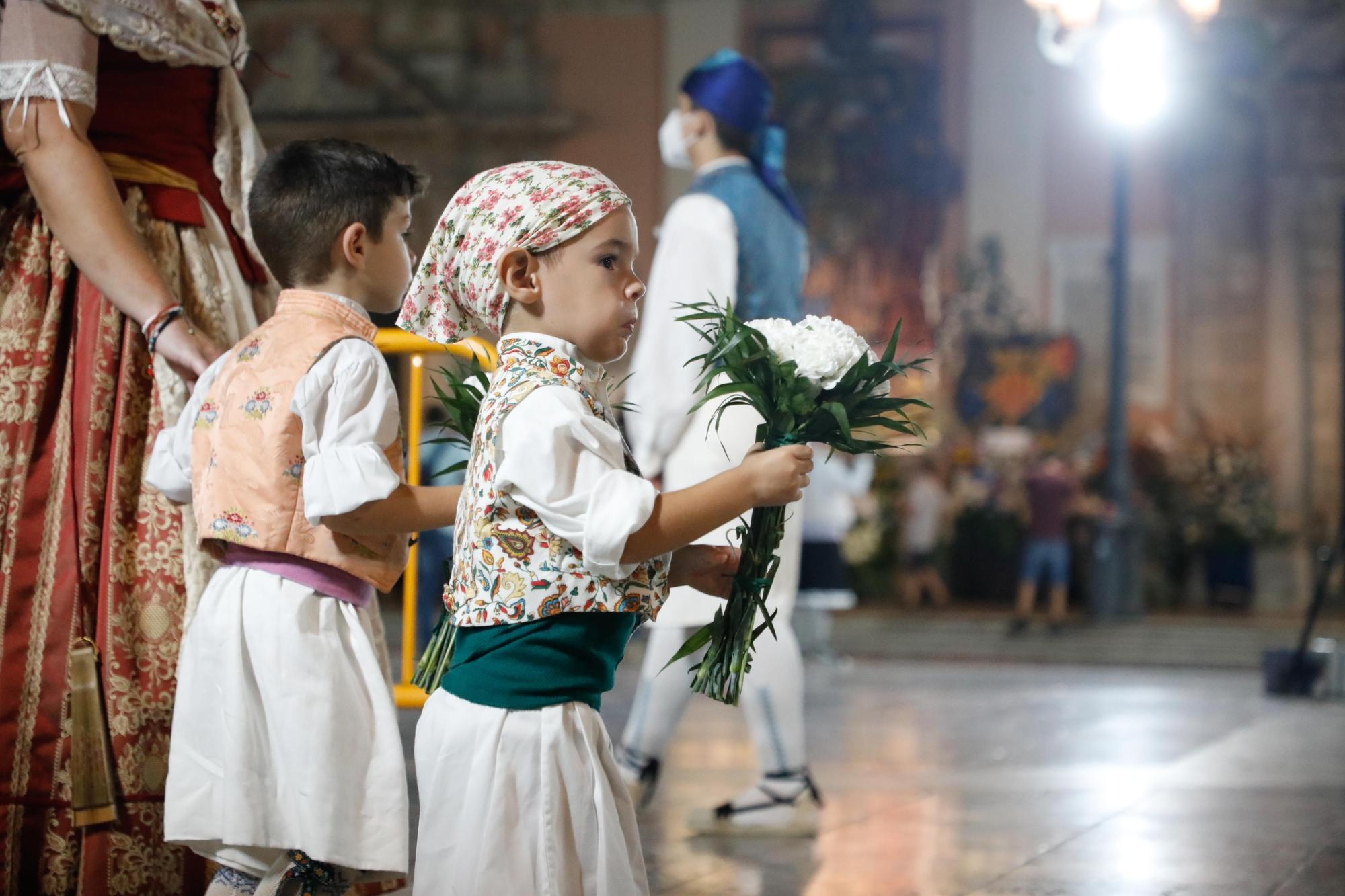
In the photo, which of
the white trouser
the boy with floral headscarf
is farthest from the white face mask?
the boy with floral headscarf

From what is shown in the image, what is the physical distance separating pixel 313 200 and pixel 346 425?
0.37m

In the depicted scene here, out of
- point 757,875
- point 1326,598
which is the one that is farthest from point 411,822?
point 1326,598

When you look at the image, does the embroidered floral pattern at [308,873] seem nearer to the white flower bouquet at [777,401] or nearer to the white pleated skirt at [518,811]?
the white pleated skirt at [518,811]

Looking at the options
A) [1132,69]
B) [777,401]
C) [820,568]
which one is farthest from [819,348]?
[1132,69]

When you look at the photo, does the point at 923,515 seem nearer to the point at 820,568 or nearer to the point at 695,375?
the point at 820,568

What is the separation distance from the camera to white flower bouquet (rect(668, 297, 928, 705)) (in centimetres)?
186

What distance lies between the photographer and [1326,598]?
14844 mm

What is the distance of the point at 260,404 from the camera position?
6.82 ft

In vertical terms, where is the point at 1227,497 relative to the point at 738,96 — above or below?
below

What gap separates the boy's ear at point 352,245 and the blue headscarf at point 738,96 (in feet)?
5.66

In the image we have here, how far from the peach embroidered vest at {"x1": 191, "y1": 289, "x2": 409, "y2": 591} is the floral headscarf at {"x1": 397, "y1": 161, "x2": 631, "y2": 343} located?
0.18m

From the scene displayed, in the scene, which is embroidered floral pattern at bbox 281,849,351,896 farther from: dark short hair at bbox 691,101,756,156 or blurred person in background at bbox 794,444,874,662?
blurred person in background at bbox 794,444,874,662

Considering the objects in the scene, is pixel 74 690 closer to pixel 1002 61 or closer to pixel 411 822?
pixel 411 822

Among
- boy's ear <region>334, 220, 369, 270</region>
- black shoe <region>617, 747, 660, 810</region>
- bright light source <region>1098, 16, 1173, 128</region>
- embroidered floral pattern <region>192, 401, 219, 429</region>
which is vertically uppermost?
bright light source <region>1098, 16, 1173, 128</region>
